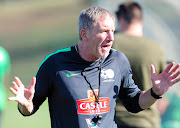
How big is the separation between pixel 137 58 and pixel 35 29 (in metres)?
11.4

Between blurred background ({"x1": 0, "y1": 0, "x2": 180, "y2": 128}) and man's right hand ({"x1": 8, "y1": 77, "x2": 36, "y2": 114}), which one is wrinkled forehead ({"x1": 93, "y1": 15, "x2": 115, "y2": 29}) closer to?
man's right hand ({"x1": 8, "y1": 77, "x2": 36, "y2": 114})

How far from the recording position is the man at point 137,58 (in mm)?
4258

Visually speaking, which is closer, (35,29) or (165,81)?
(165,81)

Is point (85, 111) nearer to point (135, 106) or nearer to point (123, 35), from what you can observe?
point (135, 106)

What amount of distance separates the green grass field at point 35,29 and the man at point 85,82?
9529mm

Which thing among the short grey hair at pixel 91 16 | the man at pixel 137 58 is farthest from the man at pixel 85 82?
the man at pixel 137 58

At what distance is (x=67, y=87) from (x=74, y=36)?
10859 mm

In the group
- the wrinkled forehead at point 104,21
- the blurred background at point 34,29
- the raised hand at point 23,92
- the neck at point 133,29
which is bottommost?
the blurred background at point 34,29

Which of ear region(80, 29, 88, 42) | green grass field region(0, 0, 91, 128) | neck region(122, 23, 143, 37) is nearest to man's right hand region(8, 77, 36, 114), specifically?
ear region(80, 29, 88, 42)

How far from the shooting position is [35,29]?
1533cm

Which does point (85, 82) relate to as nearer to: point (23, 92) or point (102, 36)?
point (102, 36)

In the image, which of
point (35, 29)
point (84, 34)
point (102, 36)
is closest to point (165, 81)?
point (102, 36)

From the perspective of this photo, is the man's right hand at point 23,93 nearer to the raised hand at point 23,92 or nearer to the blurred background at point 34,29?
the raised hand at point 23,92

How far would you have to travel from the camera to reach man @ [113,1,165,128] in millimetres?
4258
